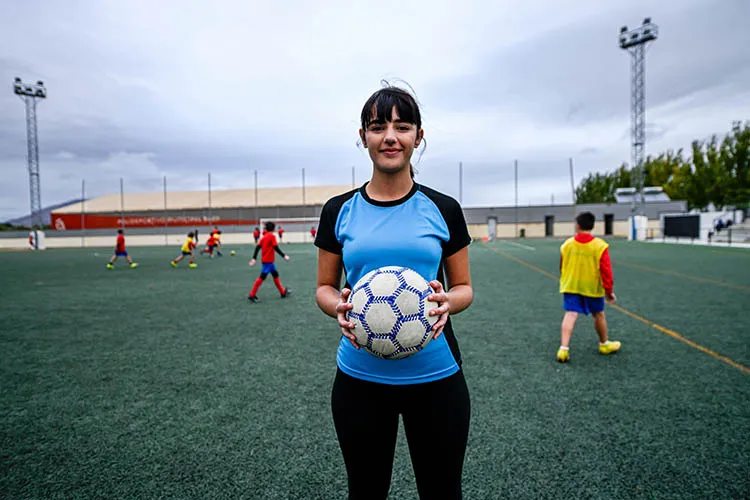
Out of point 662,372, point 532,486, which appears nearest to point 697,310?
point 662,372

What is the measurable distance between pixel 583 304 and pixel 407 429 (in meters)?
4.69

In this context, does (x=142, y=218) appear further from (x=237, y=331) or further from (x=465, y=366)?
(x=465, y=366)

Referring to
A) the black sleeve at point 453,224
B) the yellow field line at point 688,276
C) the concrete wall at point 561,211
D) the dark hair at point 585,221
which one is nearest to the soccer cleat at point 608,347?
the dark hair at point 585,221

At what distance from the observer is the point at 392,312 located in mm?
1612

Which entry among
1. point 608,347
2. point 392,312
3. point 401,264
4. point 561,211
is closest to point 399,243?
point 401,264

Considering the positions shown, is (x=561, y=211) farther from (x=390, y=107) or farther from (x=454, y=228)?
(x=390, y=107)

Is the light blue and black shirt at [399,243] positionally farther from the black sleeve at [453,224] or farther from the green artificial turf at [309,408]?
the green artificial turf at [309,408]

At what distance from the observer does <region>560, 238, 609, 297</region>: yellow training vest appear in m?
5.57

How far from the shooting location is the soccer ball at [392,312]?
5.29 ft

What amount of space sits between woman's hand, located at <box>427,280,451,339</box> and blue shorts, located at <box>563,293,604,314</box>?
4.71 meters

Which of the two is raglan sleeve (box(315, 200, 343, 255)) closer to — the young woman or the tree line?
the young woman

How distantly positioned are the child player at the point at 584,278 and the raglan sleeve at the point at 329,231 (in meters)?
4.61

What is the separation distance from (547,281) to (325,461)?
12320 mm

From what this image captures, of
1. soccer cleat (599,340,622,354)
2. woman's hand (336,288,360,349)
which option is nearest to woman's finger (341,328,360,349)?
woman's hand (336,288,360,349)
